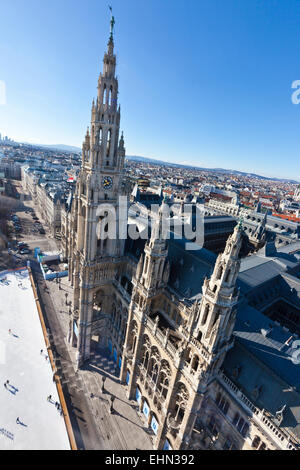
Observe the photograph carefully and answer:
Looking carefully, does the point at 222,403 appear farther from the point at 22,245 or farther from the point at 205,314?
the point at 22,245

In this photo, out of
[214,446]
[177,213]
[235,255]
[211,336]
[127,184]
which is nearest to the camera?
[235,255]

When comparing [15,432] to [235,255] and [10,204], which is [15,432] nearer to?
[235,255]

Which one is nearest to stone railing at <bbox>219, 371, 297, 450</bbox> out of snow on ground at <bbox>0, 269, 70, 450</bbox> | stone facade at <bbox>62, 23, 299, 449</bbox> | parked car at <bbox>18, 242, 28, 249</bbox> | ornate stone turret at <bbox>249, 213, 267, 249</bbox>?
stone facade at <bbox>62, 23, 299, 449</bbox>

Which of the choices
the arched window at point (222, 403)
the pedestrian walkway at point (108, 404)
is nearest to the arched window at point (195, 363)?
the arched window at point (222, 403)

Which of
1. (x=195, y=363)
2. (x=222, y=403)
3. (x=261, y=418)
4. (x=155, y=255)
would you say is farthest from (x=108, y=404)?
(x=155, y=255)

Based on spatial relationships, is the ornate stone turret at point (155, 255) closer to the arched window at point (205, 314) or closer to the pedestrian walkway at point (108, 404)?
the arched window at point (205, 314)

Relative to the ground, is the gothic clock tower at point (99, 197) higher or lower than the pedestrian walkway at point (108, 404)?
higher

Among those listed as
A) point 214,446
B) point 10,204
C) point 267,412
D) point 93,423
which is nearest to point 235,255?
point 267,412
